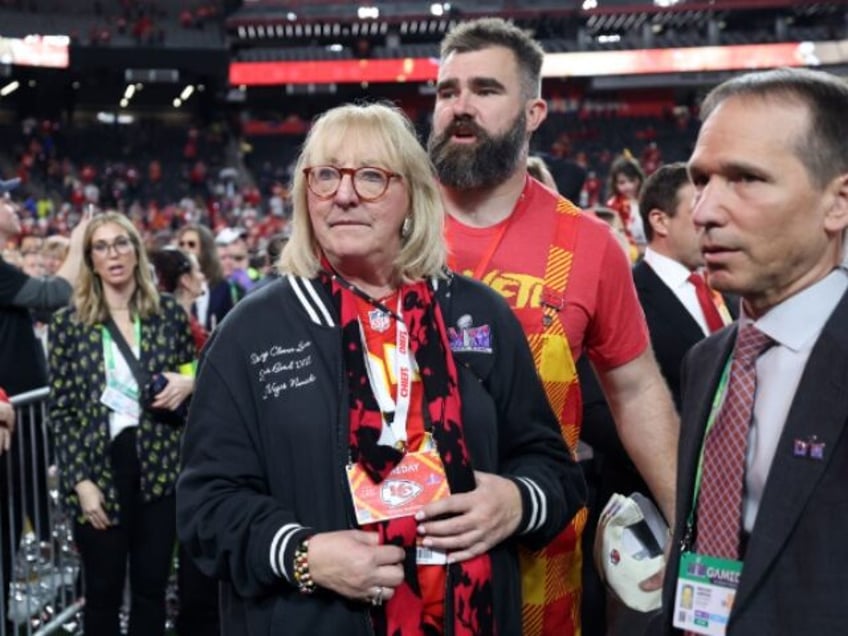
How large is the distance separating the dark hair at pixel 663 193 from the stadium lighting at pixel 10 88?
37.0m

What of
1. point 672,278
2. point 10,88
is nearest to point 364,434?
point 672,278

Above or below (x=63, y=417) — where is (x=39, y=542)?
below

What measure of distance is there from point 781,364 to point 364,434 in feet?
2.60

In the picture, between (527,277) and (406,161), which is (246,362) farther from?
(527,277)

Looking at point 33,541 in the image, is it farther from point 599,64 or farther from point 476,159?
point 599,64

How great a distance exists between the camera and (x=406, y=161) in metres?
2.37

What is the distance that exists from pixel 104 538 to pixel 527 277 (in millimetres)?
A: 2415

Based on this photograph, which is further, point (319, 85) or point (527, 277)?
point (319, 85)

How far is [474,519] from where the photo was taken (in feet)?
7.10

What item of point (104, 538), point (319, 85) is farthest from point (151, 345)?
point (319, 85)

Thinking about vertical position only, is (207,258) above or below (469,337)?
above

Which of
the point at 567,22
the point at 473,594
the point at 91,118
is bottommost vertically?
the point at 473,594

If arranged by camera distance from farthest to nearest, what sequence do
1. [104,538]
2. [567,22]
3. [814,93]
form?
[567,22], [104,538], [814,93]

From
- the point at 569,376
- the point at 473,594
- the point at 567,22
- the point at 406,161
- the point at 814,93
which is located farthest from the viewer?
the point at 567,22
